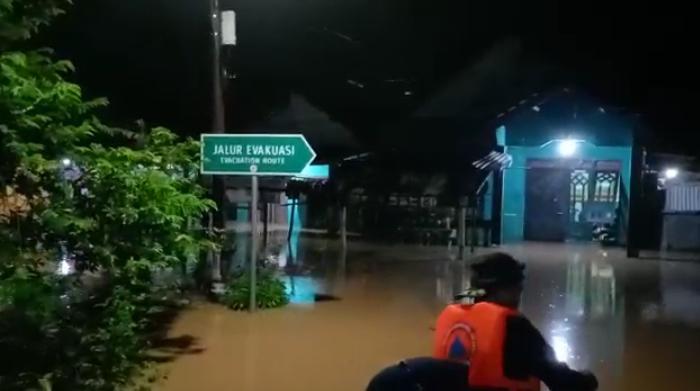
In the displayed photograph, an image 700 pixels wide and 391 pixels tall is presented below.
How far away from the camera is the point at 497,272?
3.74m

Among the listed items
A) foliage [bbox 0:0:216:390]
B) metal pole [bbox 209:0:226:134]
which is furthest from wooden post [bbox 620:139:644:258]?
foliage [bbox 0:0:216:390]

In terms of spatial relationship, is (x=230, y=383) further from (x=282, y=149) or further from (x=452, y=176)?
(x=452, y=176)

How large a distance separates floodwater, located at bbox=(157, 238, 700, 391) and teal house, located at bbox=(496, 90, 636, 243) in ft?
17.2

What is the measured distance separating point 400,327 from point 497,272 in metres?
6.52

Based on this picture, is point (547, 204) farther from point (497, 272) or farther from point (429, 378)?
point (429, 378)

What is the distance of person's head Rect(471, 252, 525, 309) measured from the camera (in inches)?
146

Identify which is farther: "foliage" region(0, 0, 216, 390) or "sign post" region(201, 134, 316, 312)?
"sign post" region(201, 134, 316, 312)

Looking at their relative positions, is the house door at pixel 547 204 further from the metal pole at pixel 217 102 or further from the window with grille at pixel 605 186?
the metal pole at pixel 217 102

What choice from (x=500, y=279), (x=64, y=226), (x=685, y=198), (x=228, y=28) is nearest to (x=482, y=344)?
(x=500, y=279)

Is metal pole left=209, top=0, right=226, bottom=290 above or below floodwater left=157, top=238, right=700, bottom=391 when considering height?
above

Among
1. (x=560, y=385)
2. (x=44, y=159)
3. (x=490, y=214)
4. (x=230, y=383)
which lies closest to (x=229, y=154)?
(x=230, y=383)

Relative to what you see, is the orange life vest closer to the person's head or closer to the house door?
the person's head

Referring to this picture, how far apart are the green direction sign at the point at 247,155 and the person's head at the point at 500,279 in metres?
6.73

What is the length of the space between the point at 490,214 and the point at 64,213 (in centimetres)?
1623
